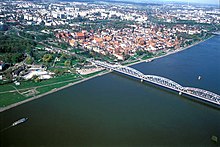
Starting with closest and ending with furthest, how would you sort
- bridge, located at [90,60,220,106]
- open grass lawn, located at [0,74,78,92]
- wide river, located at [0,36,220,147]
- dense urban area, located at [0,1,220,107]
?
wide river, located at [0,36,220,147] → bridge, located at [90,60,220,106] → open grass lawn, located at [0,74,78,92] → dense urban area, located at [0,1,220,107]

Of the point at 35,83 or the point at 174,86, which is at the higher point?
the point at 174,86

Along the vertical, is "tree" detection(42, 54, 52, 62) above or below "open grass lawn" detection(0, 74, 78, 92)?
above

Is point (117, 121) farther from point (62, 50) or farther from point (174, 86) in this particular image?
point (62, 50)

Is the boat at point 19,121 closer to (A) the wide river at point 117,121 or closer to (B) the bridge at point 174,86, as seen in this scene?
(A) the wide river at point 117,121

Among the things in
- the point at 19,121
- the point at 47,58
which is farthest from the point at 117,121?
the point at 47,58

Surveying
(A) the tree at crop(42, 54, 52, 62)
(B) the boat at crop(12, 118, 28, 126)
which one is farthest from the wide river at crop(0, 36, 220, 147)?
(A) the tree at crop(42, 54, 52, 62)

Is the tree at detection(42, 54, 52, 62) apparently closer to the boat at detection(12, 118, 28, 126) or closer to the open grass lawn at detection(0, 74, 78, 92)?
the open grass lawn at detection(0, 74, 78, 92)

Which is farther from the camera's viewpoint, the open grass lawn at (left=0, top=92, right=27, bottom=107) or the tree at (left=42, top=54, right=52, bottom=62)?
the tree at (left=42, top=54, right=52, bottom=62)

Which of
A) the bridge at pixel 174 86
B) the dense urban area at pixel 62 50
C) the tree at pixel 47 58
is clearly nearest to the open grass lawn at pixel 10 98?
the dense urban area at pixel 62 50
